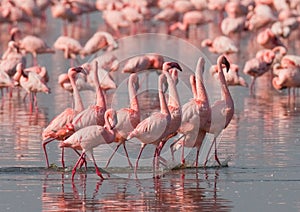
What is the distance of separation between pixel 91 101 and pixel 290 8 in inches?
595

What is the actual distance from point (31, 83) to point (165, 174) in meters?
6.33

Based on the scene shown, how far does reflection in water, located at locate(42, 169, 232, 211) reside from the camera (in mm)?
9250

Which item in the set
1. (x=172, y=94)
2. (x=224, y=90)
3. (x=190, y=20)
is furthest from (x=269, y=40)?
(x=172, y=94)

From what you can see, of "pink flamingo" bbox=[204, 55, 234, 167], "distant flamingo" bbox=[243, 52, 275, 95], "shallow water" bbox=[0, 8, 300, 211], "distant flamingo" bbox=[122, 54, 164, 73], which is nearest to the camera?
"shallow water" bbox=[0, 8, 300, 211]

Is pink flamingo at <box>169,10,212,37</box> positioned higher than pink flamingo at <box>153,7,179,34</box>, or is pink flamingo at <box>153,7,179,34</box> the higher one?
pink flamingo at <box>153,7,179,34</box>

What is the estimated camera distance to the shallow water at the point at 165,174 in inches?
371

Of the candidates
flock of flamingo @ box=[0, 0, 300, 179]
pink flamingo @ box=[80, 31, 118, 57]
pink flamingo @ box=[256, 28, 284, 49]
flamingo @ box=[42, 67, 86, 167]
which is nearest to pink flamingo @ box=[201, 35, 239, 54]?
flock of flamingo @ box=[0, 0, 300, 179]

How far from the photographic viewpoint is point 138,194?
32.4 ft

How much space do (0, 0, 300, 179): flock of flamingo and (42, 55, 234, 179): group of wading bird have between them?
0.01 meters

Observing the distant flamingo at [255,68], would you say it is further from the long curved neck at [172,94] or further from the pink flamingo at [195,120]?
the long curved neck at [172,94]

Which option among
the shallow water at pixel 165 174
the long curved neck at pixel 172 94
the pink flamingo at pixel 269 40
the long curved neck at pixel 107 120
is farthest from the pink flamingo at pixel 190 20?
the long curved neck at pixel 107 120

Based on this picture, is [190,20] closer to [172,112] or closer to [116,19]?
[116,19]

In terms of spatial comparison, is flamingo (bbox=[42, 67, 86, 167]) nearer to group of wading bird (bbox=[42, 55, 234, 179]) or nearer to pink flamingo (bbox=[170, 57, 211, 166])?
group of wading bird (bbox=[42, 55, 234, 179])

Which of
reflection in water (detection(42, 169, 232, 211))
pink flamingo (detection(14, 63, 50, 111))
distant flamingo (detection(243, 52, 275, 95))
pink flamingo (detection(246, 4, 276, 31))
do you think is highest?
pink flamingo (detection(246, 4, 276, 31))
